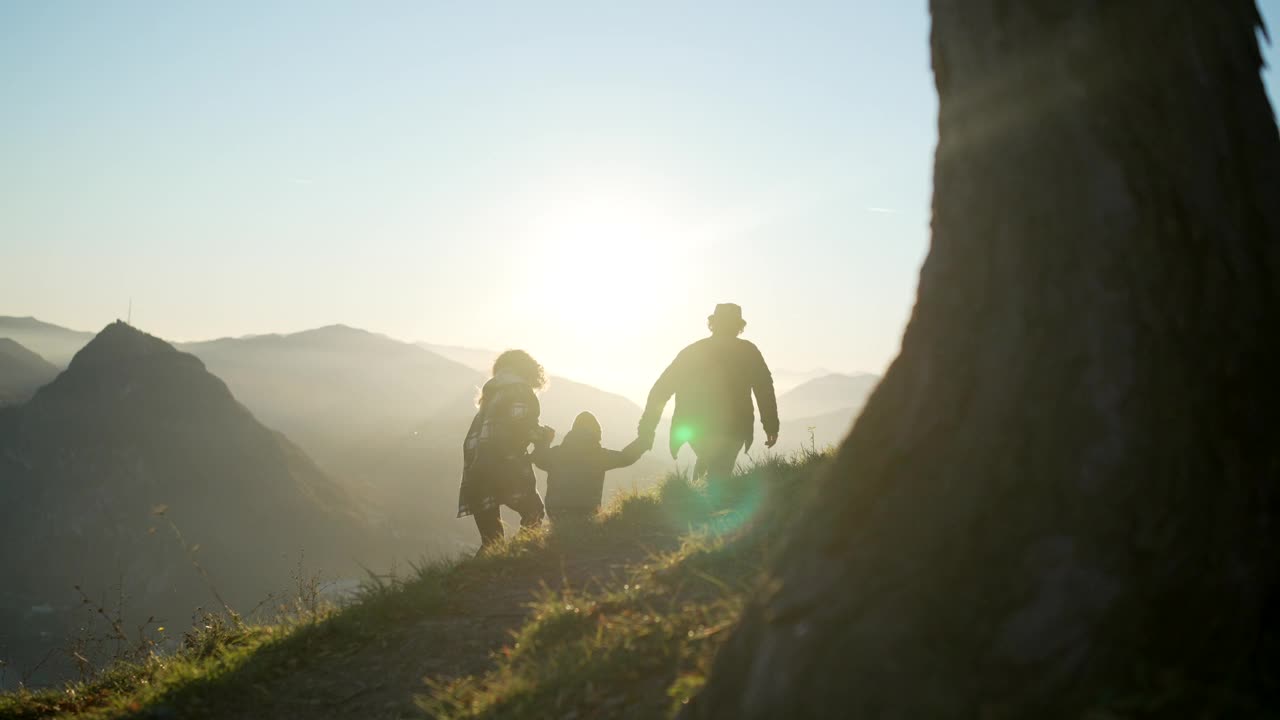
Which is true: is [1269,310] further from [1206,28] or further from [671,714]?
[671,714]

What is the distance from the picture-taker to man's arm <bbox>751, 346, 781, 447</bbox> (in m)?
9.82

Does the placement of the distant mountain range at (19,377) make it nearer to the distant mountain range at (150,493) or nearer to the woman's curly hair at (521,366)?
the distant mountain range at (150,493)

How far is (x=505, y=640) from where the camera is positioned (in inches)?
203

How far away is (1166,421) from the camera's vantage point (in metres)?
2.24

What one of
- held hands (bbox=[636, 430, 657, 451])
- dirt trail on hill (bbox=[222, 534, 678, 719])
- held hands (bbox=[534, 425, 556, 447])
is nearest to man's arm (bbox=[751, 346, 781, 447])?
held hands (bbox=[636, 430, 657, 451])

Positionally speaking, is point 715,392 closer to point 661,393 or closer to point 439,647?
point 661,393

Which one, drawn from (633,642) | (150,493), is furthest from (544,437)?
(150,493)

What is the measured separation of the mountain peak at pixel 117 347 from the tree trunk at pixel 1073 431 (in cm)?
16475

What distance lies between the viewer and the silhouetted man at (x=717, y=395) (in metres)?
9.63

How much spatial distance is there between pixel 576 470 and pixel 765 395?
281cm

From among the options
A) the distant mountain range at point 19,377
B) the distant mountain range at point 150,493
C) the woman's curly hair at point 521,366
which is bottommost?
the distant mountain range at point 150,493

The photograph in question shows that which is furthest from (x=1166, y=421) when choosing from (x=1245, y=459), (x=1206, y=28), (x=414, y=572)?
(x=414, y=572)

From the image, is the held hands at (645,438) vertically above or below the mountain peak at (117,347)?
below

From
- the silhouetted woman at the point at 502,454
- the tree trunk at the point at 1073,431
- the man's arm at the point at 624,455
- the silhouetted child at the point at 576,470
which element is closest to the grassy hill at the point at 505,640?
the silhouetted child at the point at 576,470
